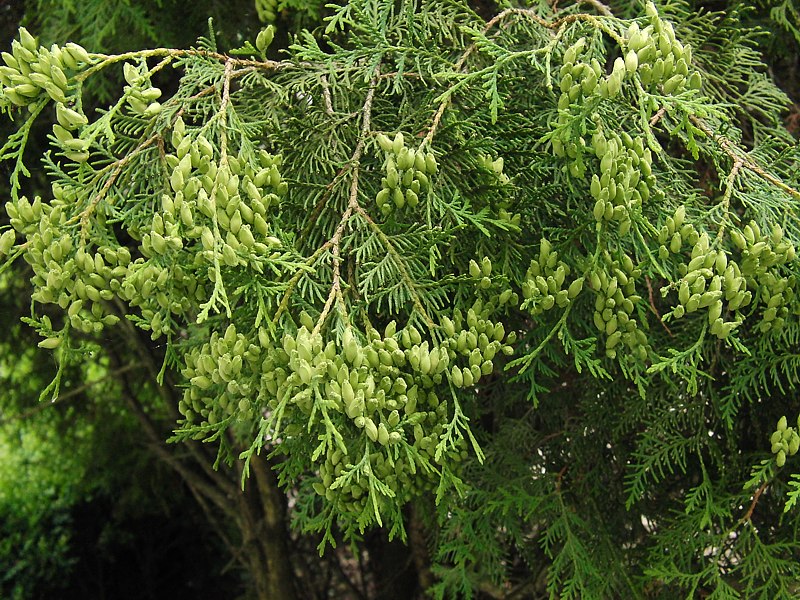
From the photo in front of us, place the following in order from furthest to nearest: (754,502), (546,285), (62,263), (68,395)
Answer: (68,395) < (754,502) < (546,285) < (62,263)

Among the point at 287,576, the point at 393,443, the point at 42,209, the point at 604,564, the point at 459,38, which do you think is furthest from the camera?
the point at 287,576

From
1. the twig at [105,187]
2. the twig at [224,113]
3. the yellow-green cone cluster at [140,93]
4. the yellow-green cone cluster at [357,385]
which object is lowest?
the yellow-green cone cluster at [357,385]

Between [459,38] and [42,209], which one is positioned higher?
[459,38]

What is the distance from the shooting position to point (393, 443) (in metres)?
1.41

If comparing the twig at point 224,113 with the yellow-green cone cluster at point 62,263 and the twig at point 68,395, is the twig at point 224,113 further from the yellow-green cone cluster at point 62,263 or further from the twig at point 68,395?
the twig at point 68,395

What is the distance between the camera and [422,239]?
1538mm

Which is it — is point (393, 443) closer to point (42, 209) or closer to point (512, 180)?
point (512, 180)

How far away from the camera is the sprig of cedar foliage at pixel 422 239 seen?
1.43m

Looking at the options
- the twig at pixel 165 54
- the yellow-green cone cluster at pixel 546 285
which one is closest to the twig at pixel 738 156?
the yellow-green cone cluster at pixel 546 285

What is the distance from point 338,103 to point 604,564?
1.42 meters

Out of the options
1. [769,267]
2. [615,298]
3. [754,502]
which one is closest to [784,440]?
[754,502]

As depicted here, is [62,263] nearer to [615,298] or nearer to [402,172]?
[402,172]

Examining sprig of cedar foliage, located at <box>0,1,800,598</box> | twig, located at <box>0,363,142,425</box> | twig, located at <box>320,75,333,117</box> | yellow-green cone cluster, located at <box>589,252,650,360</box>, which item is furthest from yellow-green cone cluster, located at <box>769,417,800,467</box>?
twig, located at <box>0,363,142,425</box>

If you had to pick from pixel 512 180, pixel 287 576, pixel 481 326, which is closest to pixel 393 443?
pixel 481 326
